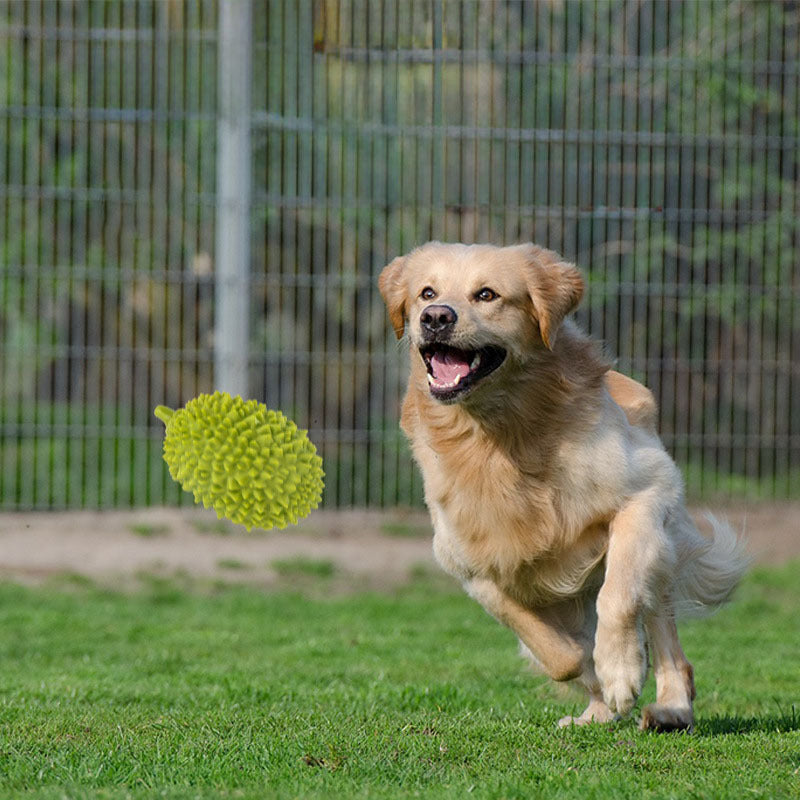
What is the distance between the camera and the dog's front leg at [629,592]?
4.38 m

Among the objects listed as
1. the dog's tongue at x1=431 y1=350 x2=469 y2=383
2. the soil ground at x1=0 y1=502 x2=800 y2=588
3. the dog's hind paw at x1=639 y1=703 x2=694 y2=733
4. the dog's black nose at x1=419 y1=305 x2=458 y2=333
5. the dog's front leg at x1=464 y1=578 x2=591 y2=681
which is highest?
the dog's black nose at x1=419 y1=305 x2=458 y2=333

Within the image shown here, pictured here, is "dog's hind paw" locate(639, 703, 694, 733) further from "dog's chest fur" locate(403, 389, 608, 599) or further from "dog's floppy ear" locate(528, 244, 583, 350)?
"dog's floppy ear" locate(528, 244, 583, 350)

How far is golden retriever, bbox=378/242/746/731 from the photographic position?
4.73 meters

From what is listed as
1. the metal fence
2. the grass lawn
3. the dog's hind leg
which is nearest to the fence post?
the metal fence

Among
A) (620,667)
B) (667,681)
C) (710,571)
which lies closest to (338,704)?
(667,681)

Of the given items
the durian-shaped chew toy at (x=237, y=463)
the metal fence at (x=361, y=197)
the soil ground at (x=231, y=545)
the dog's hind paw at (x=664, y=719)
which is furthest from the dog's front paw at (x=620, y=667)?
the metal fence at (x=361, y=197)

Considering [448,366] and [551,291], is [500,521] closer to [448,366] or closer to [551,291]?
[448,366]

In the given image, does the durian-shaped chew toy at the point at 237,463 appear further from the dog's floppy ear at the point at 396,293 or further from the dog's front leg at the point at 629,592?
the dog's front leg at the point at 629,592

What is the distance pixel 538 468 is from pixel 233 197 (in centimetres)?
563

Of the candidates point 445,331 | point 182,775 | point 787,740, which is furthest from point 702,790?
point 445,331

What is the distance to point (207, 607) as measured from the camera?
8742mm

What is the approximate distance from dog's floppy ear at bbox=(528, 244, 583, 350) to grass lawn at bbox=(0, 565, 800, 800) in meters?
1.35

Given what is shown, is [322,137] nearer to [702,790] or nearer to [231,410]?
[231,410]

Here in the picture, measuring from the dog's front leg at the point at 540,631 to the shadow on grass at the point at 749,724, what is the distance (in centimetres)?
47
